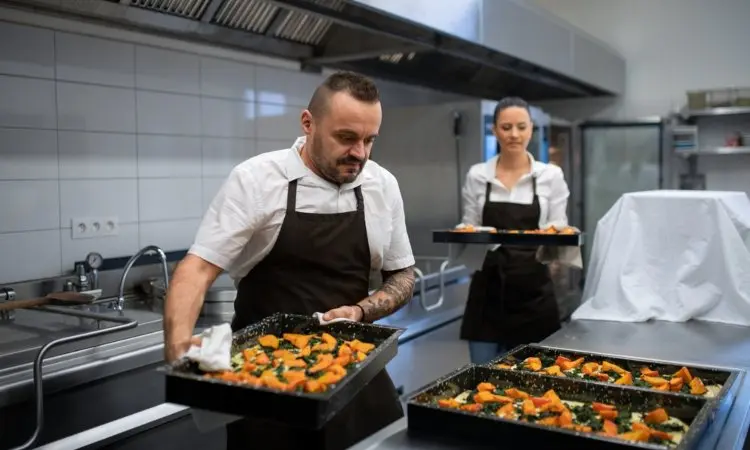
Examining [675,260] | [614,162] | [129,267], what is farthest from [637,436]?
[614,162]

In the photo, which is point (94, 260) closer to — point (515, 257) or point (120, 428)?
point (120, 428)

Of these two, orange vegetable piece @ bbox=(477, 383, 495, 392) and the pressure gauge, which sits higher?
the pressure gauge

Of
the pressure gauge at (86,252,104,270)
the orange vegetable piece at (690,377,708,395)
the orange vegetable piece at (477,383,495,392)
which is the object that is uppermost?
the pressure gauge at (86,252,104,270)

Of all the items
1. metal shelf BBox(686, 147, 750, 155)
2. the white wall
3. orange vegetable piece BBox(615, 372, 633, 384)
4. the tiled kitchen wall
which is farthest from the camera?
the white wall

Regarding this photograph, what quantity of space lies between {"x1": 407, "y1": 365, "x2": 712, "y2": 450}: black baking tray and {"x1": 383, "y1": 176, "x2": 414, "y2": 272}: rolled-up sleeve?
0.62m

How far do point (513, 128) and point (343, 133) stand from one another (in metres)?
1.60

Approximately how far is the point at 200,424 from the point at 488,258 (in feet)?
6.90

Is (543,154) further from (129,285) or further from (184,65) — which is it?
(129,285)

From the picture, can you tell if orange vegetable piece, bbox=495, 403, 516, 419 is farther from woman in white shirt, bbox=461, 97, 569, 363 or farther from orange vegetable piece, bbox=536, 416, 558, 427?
woman in white shirt, bbox=461, 97, 569, 363

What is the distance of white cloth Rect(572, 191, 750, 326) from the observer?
240 centimetres

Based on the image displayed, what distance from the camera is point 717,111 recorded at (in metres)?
5.57

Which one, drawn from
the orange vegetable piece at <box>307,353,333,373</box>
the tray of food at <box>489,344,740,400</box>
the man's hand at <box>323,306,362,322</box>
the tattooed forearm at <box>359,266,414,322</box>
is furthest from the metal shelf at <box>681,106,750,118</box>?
the orange vegetable piece at <box>307,353,333,373</box>

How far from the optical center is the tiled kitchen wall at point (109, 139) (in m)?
2.60

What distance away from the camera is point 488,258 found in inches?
128
